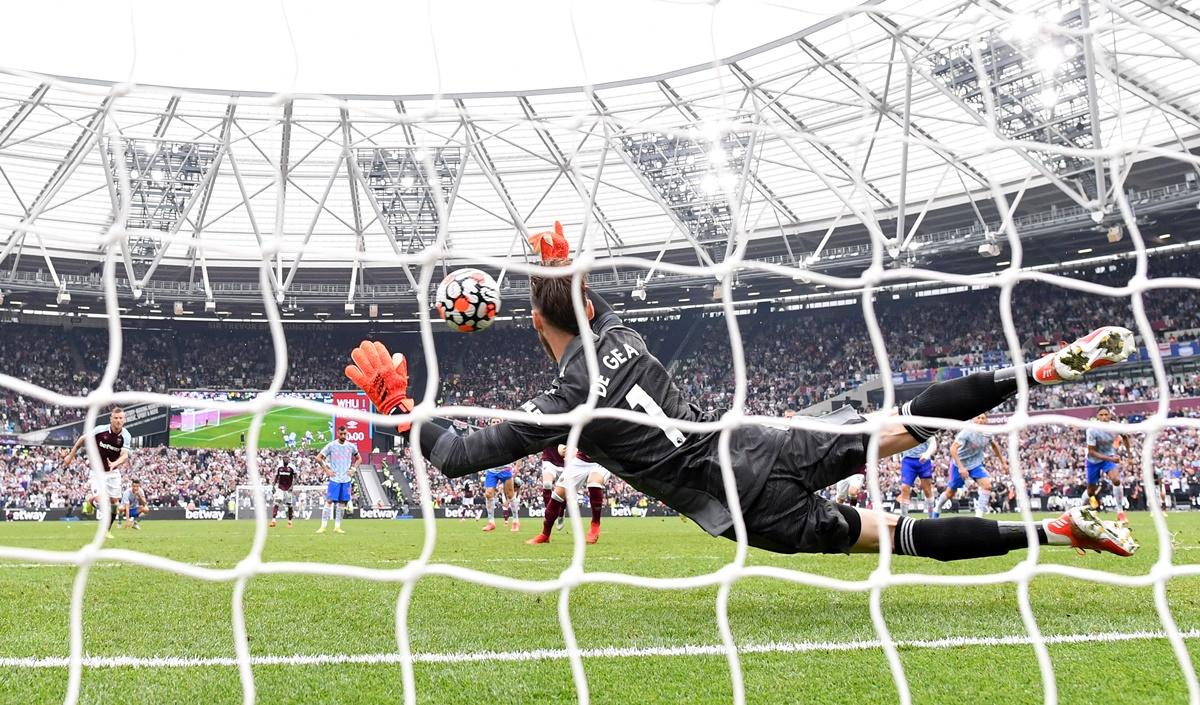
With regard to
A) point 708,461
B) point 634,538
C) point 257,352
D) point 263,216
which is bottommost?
point 634,538

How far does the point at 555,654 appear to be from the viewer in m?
3.75

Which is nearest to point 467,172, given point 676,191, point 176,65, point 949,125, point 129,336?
point 676,191

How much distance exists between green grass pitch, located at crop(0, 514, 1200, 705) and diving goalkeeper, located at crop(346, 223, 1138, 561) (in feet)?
1.52

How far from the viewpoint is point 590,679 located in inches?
131

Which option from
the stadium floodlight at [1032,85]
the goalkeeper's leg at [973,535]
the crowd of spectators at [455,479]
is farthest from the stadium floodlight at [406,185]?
the goalkeeper's leg at [973,535]

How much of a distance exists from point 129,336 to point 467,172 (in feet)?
65.8

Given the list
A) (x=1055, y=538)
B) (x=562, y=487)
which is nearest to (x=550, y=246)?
(x=1055, y=538)

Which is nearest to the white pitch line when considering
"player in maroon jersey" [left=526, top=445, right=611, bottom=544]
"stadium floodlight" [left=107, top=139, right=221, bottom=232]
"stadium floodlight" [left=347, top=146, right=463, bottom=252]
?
"player in maroon jersey" [left=526, top=445, right=611, bottom=544]

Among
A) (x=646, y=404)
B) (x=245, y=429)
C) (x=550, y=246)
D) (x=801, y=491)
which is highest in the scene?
(x=245, y=429)

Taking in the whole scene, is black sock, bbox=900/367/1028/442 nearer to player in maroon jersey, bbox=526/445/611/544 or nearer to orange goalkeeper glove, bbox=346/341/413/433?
orange goalkeeper glove, bbox=346/341/413/433

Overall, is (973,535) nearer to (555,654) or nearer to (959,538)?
(959,538)

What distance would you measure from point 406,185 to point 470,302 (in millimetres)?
23416

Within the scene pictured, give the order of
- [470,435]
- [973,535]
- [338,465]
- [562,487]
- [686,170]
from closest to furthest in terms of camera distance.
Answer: [470,435]
[973,535]
[562,487]
[338,465]
[686,170]

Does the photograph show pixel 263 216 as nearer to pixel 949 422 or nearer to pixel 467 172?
pixel 467 172
